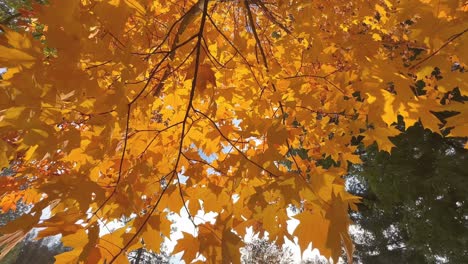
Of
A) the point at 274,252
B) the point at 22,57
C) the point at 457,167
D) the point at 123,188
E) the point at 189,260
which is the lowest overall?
the point at 189,260

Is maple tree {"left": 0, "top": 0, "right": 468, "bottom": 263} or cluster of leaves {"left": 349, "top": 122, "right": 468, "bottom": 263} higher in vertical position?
cluster of leaves {"left": 349, "top": 122, "right": 468, "bottom": 263}

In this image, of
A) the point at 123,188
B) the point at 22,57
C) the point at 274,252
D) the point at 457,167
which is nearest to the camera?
the point at 22,57

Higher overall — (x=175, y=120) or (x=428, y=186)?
(x=428, y=186)

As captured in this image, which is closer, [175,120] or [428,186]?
[175,120]

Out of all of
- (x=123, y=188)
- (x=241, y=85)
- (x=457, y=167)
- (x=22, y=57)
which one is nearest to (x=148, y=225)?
(x=123, y=188)

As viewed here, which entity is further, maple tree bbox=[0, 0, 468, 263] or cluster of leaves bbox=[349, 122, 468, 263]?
cluster of leaves bbox=[349, 122, 468, 263]

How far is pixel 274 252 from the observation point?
64.0 ft

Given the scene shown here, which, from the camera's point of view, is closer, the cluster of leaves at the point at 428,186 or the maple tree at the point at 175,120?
the maple tree at the point at 175,120

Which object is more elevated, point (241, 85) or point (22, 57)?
point (241, 85)

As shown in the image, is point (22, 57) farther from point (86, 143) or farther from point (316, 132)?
point (316, 132)

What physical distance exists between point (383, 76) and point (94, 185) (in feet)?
4.73

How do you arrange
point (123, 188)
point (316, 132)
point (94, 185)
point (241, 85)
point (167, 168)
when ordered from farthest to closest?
point (316, 132), point (241, 85), point (167, 168), point (123, 188), point (94, 185)

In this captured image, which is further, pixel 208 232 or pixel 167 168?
pixel 167 168

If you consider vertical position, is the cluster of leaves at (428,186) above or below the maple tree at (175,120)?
above
